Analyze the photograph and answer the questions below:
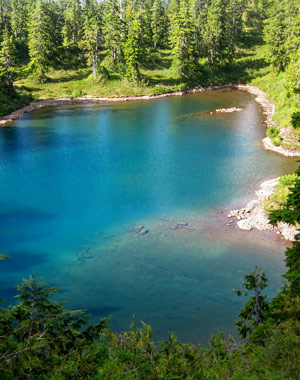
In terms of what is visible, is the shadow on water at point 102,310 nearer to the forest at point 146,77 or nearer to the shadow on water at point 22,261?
the forest at point 146,77

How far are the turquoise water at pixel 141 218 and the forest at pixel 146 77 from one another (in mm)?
2618

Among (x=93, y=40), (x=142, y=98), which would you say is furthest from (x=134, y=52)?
(x=142, y=98)

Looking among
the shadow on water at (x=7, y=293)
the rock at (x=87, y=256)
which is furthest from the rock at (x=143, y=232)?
the shadow on water at (x=7, y=293)

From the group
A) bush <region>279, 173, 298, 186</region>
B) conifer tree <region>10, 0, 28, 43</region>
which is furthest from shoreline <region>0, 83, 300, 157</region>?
conifer tree <region>10, 0, 28, 43</region>

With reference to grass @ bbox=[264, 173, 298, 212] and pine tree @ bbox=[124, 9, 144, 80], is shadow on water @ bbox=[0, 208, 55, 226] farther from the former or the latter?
pine tree @ bbox=[124, 9, 144, 80]

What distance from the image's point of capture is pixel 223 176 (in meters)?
39.2

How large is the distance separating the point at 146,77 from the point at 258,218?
2557 inches

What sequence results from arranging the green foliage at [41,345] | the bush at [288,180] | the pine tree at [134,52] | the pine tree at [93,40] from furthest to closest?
the pine tree at [93,40]
the pine tree at [134,52]
the bush at [288,180]
the green foliage at [41,345]

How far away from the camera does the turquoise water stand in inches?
900

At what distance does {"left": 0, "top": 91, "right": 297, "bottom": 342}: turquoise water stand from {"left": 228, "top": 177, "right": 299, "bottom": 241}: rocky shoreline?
3.08 feet

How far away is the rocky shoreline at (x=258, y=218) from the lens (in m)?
28.1

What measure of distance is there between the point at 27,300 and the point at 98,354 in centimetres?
312

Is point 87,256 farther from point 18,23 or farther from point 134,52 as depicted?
point 18,23

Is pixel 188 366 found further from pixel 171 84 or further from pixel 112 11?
pixel 112 11
